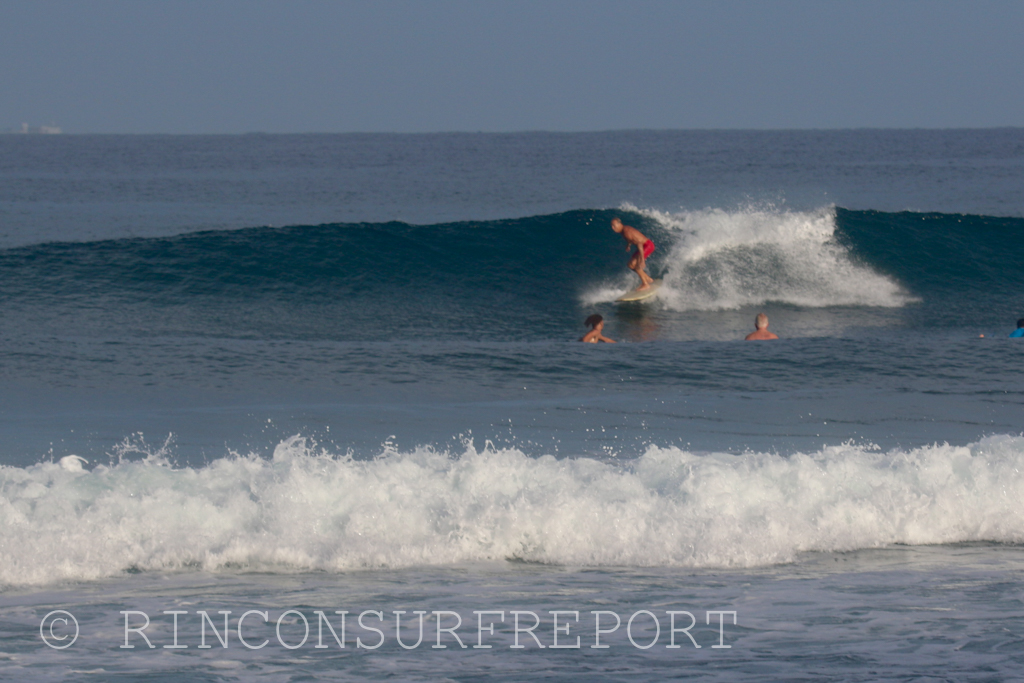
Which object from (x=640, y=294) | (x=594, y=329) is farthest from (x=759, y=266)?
(x=594, y=329)

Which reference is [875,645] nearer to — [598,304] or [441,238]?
[598,304]

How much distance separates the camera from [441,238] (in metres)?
17.7

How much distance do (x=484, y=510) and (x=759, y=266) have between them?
12204 millimetres

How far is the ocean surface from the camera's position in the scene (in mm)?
3701

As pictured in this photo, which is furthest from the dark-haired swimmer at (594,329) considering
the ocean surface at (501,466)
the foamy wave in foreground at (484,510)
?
the foamy wave in foreground at (484,510)

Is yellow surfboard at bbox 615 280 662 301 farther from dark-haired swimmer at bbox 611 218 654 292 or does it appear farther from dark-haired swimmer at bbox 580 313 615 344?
A: dark-haired swimmer at bbox 580 313 615 344

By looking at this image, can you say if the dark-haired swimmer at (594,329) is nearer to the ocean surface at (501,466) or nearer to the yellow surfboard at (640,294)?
the ocean surface at (501,466)

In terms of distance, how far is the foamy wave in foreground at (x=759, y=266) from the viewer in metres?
15.3

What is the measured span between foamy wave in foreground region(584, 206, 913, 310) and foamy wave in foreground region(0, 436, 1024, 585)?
30.9 ft

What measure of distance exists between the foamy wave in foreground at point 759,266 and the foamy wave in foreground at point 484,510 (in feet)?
30.9

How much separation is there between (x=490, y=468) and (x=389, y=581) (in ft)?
3.91

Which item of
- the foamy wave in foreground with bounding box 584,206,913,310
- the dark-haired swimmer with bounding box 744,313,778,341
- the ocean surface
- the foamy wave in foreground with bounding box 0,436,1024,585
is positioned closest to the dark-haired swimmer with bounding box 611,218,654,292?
the foamy wave in foreground with bounding box 584,206,913,310

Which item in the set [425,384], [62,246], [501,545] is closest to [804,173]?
[62,246]

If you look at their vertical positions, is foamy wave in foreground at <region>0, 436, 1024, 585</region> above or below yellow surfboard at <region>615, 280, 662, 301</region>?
Answer: below
